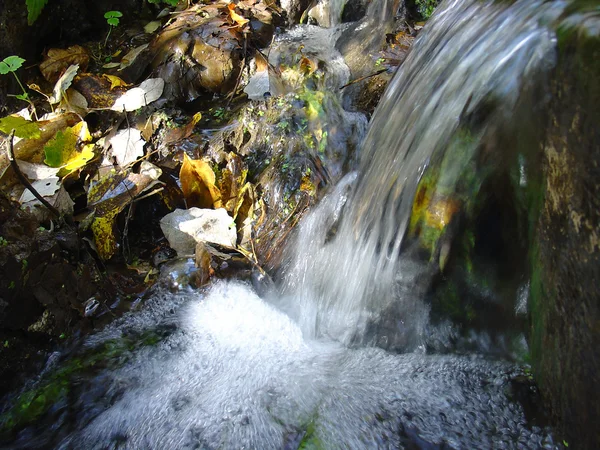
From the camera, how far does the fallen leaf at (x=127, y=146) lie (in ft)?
10.0

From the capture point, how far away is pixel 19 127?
9.11ft

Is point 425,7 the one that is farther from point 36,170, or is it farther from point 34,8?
point 36,170

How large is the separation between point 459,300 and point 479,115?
0.66m

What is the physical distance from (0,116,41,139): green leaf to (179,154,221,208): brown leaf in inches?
35.5

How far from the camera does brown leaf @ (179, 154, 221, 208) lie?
282cm

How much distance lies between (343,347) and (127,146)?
1939mm

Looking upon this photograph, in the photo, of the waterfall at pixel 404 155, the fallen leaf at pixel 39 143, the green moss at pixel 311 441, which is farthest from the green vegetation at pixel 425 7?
the green moss at pixel 311 441

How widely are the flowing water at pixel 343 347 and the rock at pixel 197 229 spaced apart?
30 centimetres

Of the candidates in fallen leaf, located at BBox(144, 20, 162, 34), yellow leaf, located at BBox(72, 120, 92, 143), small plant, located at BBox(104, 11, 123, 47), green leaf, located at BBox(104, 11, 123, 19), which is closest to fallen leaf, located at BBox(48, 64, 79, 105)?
yellow leaf, located at BBox(72, 120, 92, 143)

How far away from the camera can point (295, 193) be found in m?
2.71

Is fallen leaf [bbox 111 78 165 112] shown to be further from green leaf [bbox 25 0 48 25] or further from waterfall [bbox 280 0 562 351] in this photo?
waterfall [bbox 280 0 562 351]

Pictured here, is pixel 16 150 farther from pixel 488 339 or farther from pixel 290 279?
pixel 488 339

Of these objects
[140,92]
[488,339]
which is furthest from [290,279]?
[140,92]

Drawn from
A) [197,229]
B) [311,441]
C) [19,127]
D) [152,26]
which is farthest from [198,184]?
[152,26]
